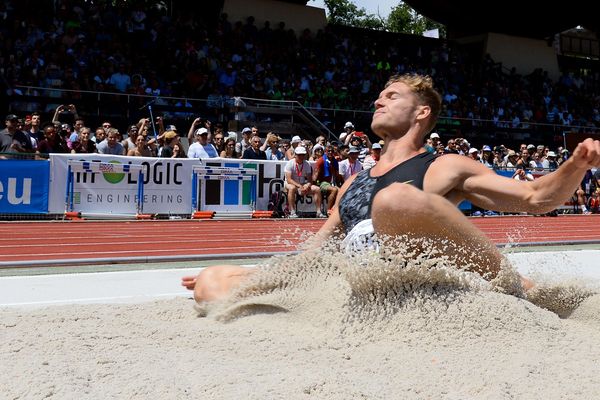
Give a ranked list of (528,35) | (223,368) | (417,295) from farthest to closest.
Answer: (528,35)
(417,295)
(223,368)

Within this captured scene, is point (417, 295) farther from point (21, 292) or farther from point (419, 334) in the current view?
→ point (21, 292)

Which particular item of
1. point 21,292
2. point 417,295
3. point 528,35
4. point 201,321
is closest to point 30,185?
point 21,292

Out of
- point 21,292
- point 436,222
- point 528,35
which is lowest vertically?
point 21,292

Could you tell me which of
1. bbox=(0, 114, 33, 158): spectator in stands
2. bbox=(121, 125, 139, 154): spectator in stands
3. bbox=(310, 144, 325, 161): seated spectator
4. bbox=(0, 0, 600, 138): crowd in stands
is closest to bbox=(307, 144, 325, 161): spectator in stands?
bbox=(310, 144, 325, 161): seated spectator

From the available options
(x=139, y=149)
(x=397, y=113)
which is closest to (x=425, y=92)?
(x=397, y=113)

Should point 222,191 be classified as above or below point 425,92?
below

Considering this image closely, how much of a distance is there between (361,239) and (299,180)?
9753mm

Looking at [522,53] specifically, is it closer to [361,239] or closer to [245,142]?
[245,142]

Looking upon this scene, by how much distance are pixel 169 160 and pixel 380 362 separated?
9.94 m

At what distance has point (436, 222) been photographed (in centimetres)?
277

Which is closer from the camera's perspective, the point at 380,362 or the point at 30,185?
the point at 380,362

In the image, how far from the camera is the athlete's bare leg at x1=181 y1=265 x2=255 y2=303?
3480mm

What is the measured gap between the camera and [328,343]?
2.70 metres

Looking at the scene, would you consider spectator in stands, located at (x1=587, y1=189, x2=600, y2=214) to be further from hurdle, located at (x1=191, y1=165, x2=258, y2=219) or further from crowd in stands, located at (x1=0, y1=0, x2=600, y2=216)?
hurdle, located at (x1=191, y1=165, x2=258, y2=219)
